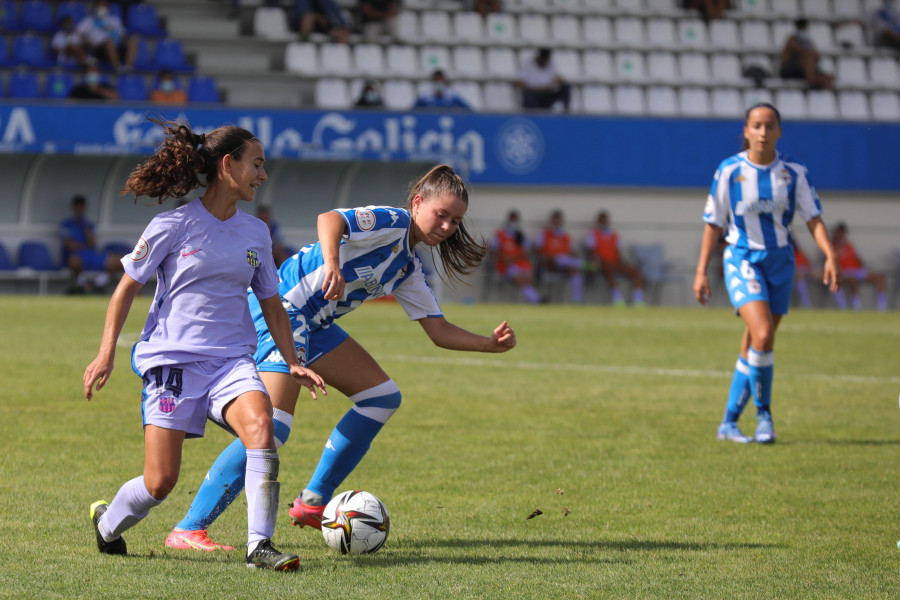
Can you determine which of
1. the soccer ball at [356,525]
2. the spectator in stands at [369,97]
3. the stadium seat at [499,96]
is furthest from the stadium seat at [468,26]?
the soccer ball at [356,525]

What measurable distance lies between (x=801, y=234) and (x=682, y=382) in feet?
45.1

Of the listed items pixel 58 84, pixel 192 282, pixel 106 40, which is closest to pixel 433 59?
pixel 106 40

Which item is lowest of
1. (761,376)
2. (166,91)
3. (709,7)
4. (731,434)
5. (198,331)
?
(731,434)

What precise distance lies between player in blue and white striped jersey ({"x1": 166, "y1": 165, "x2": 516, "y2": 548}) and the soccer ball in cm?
31

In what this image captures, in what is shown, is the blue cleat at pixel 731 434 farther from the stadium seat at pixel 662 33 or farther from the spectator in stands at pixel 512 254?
the stadium seat at pixel 662 33

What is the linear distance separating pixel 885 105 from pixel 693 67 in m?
4.19

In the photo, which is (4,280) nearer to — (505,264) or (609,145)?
(505,264)

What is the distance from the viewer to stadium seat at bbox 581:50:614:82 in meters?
24.5

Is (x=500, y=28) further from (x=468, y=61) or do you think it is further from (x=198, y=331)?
(x=198, y=331)

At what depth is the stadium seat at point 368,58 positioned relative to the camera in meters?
23.1

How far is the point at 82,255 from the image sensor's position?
19875 mm

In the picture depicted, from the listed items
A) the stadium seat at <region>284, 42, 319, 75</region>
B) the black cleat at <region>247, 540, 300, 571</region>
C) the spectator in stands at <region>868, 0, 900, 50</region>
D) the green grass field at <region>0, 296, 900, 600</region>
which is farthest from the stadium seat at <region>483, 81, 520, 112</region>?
the black cleat at <region>247, 540, 300, 571</region>

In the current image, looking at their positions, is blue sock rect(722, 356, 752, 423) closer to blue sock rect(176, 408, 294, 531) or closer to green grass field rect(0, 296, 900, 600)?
green grass field rect(0, 296, 900, 600)

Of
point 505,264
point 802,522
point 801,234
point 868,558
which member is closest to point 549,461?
point 802,522
